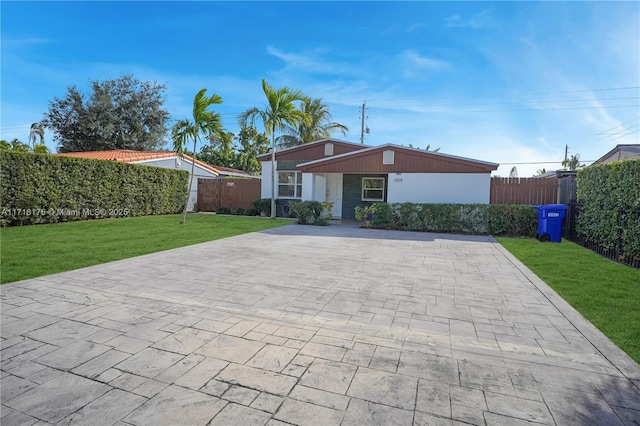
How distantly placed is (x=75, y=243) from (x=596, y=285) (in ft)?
35.5

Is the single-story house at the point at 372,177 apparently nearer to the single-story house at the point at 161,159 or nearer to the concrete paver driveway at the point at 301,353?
the single-story house at the point at 161,159

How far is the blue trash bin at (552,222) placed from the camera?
10172 millimetres

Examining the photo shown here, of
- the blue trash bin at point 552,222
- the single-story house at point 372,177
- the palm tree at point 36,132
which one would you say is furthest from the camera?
the palm tree at point 36,132

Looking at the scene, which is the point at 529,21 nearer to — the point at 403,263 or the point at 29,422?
the point at 403,263

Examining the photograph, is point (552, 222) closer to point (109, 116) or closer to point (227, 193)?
point (227, 193)

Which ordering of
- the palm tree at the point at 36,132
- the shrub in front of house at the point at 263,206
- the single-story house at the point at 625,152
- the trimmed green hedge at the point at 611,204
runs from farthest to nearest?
1. the palm tree at the point at 36,132
2. the single-story house at the point at 625,152
3. the shrub in front of house at the point at 263,206
4. the trimmed green hedge at the point at 611,204

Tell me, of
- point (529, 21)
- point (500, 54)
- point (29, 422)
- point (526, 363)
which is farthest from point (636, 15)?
point (29, 422)

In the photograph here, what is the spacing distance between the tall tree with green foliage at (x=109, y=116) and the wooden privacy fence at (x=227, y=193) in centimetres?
1281

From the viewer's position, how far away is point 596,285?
205 inches

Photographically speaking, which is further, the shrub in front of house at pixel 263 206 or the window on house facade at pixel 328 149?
the shrub in front of house at pixel 263 206

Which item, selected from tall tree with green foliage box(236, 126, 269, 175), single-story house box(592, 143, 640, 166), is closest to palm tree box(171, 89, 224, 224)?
single-story house box(592, 143, 640, 166)

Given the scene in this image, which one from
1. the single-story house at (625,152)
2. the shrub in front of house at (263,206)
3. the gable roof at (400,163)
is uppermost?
the single-story house at (625,152)

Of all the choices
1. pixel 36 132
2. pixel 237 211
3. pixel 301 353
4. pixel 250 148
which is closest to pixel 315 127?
pixel 237 211

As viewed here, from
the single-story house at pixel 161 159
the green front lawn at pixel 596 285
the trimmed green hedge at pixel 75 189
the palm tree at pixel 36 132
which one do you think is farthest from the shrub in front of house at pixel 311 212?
the palm tree at pixel 36 132
